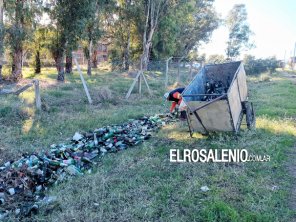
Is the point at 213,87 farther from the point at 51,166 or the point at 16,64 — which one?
the point at 16,64

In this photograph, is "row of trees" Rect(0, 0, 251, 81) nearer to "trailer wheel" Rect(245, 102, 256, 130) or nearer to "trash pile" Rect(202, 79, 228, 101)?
"trash pile" Rect(202, 79, 228, 101)

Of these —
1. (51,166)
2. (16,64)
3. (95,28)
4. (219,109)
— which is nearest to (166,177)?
(219,109)

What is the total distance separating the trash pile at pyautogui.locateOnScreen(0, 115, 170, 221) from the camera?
325cm

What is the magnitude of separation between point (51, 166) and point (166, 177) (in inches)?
73.1

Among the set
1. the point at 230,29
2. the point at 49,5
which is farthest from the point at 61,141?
the point at 230,29

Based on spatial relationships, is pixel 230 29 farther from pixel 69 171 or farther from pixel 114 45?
pixel 69 171

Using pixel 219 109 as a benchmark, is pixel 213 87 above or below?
above

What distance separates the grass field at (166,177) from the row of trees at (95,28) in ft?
19.9

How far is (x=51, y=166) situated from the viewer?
4.08 meters

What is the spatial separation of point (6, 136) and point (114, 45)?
18.5 metres

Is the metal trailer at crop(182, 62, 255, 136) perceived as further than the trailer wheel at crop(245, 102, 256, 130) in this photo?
No

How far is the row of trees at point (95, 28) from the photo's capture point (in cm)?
1138

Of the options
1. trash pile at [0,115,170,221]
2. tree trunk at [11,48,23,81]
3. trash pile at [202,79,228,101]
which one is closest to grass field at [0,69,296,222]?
trash pile at [0,115,170,221]

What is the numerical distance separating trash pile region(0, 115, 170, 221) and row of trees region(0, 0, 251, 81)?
6.35 metres
